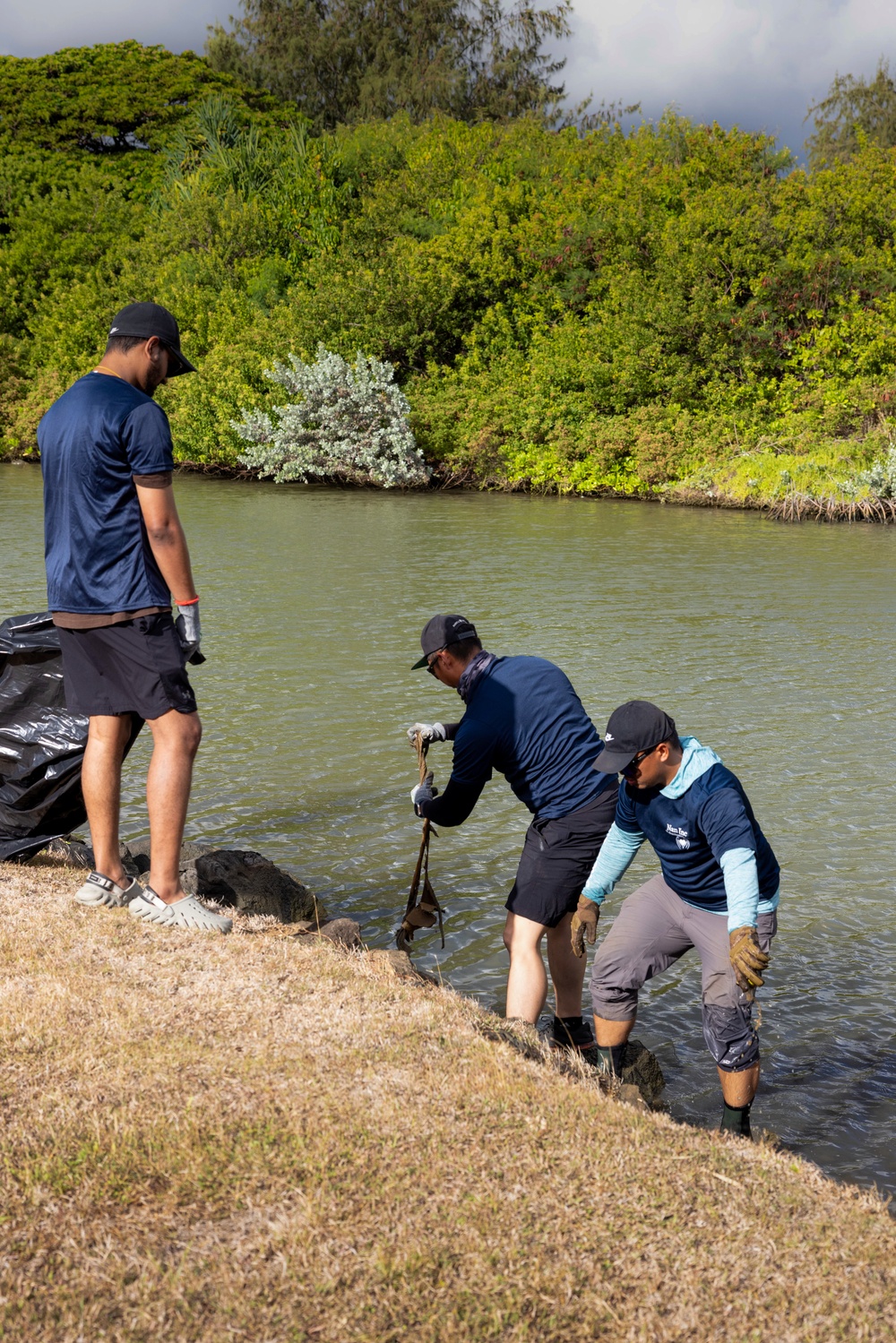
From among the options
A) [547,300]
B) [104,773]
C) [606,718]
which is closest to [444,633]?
[104,773]

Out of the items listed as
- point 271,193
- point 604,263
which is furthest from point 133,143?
point 604,263

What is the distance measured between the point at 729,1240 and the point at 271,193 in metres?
47.0

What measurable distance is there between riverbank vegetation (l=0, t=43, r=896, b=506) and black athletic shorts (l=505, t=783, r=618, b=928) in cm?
2146

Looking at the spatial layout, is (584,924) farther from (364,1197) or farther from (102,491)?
(102,491)

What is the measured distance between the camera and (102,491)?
436cm

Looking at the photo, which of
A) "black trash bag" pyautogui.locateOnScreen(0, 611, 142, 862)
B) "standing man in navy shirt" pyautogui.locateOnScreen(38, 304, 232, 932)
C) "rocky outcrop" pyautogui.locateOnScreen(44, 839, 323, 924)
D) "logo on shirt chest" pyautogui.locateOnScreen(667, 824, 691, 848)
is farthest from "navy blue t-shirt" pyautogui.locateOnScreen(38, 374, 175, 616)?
"logo on shirt chest" pyautogui.locateOnScreen(667, 824, 691, 848)

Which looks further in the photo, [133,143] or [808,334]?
[133,143]

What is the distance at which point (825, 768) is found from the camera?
8328 millimetres

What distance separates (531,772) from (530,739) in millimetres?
147

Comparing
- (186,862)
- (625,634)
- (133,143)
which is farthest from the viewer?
(133,143)

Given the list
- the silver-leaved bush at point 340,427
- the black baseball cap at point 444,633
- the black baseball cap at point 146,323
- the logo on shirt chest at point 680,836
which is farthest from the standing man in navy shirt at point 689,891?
the silver-leaved bush at point 340,427

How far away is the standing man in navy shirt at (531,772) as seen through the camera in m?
4.55

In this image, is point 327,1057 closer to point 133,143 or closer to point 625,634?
point 625,634

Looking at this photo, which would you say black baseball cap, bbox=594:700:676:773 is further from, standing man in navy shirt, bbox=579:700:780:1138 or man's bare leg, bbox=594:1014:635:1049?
man's bare leg, bbox=594:1014:635:1049
